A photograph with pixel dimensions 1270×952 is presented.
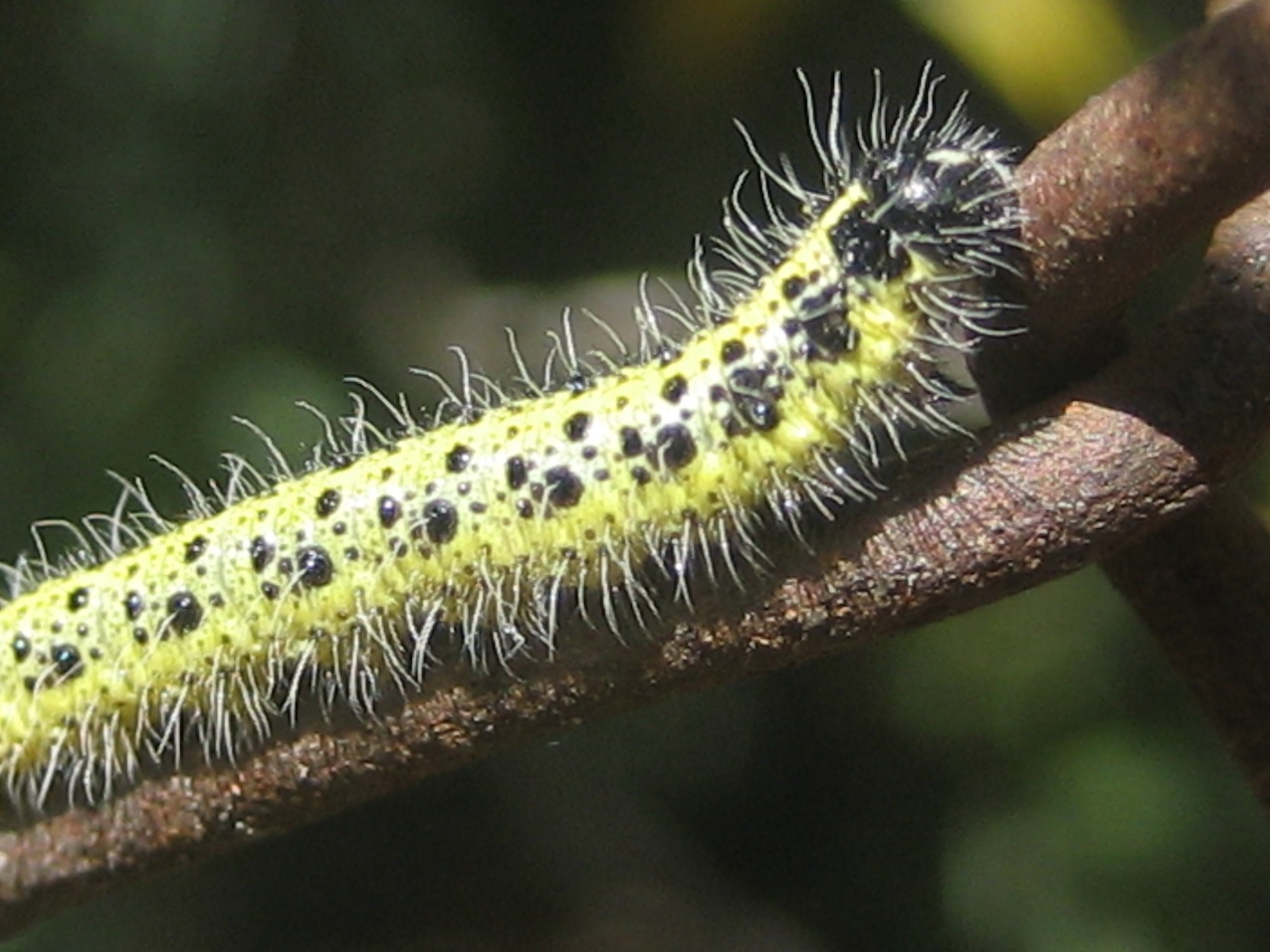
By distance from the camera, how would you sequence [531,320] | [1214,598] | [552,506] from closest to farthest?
1. [1214,598]
2. [552,506]
3. [531,320]

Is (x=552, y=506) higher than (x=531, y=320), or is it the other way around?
(x=531, y=320)

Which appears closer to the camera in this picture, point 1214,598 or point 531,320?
point 1214,598

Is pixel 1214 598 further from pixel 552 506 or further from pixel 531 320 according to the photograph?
pixel 531 320

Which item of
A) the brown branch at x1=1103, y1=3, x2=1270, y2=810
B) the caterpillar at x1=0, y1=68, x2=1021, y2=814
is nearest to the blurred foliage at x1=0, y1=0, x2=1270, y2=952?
the caterpillar at x1=0, y1=68, x2=1021, y2=814

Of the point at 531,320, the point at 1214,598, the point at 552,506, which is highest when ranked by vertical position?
the point at 531,320

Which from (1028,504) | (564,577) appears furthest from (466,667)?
(1028,504)

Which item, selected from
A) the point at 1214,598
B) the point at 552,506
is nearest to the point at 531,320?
the point at 552,506

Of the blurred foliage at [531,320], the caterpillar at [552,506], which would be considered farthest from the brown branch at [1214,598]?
the blurred foliage at [531,320]
